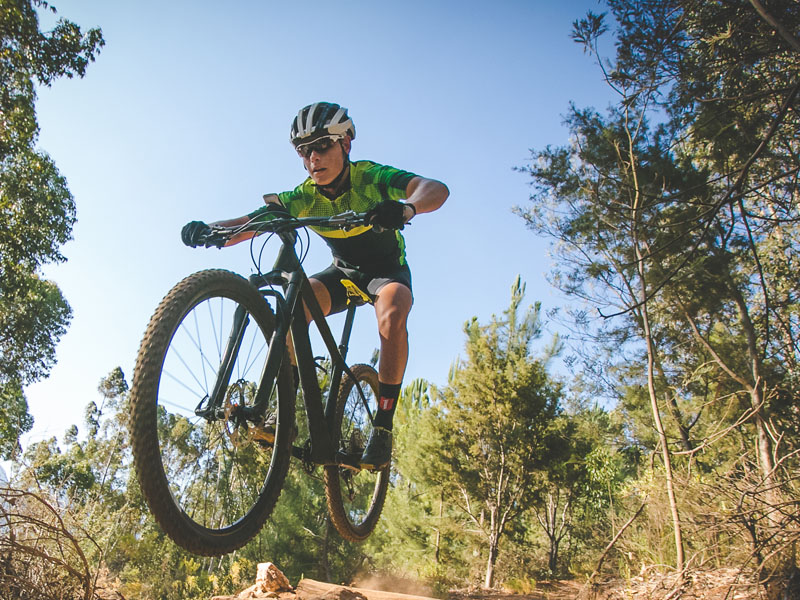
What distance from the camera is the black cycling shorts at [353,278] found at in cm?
293

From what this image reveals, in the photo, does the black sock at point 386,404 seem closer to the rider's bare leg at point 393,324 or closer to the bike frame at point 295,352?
the rider's bare leg at point 393,324

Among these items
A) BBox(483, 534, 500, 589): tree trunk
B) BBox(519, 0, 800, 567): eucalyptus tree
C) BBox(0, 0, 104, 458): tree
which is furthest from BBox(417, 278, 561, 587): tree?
BBox(0, 0, 104, 458): tree

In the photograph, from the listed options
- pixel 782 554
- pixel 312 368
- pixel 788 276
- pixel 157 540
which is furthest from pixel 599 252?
pixel 157 540

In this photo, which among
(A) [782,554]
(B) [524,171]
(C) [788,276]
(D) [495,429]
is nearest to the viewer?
(A) [782,554]

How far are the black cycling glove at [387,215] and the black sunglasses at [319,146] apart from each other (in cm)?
83

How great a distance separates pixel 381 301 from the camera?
2.81 m

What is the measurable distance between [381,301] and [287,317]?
75 cm

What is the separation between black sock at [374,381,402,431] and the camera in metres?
2.98

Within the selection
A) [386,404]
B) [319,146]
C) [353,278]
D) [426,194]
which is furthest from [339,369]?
[319,146]

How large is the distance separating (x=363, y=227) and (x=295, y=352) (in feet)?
2.93

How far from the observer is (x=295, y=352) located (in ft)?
7.64

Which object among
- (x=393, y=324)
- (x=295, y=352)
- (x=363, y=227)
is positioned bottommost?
(x=295, y=352)

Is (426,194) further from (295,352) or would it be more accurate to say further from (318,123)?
(295,352)

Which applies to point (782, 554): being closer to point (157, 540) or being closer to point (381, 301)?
point (381, 301)
